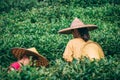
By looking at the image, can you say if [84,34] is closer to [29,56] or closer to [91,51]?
[91,51]

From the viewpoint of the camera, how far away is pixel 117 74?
543 centimetres

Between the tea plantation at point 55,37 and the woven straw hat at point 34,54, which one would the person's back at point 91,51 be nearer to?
the tea plantation at point 55,37

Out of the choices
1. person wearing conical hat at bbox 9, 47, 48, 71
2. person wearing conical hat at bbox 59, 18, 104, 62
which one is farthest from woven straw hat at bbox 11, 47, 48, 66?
person wearing conical hat at bbox 59, 18, 104, 62

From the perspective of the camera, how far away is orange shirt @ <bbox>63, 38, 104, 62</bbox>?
6.68 metres

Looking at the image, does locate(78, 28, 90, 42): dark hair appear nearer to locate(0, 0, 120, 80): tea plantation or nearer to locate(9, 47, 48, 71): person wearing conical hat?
locate(0, 0, 120, 80): tea plantation

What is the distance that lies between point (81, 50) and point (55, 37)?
3161mm

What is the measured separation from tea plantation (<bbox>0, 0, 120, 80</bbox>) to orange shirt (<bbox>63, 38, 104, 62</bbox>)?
0.37m

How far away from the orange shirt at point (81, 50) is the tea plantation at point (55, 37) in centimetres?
37

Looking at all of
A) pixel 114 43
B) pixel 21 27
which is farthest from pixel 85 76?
pixel 21 27

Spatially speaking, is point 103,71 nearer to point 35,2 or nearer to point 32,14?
point 32,14

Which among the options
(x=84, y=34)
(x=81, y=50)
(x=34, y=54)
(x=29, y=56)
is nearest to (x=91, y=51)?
(x=81, y=50)

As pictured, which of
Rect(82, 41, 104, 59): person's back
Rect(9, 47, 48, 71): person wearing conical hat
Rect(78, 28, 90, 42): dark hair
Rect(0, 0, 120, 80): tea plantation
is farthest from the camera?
Rect(78, 28, 90, 42): dark hair

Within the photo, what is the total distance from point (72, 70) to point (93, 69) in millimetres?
359

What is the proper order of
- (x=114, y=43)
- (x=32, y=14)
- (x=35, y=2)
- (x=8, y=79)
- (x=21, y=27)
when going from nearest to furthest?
1. (x=8, y=79)
2. (x=114, y=43)
3. (x=21, y=27)
4. (x=32, y=14)
5. (x=35, y=2)
